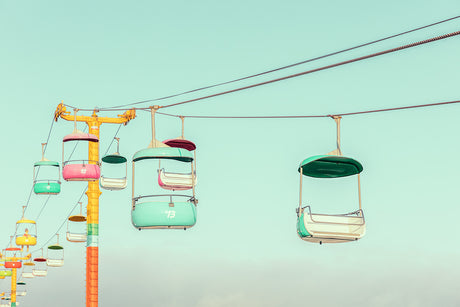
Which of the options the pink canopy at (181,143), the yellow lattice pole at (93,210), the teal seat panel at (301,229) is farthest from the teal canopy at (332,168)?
the yellow lattice pole at (93,210)

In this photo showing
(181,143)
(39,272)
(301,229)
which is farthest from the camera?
(39,272)

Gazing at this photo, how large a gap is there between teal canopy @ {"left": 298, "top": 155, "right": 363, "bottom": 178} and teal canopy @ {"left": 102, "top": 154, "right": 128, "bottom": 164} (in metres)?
12.9

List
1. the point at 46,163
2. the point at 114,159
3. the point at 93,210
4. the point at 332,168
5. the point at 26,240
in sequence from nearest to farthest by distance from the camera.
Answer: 1. the point at 332,168
2. the point at 93,210
3. the point at 46,163
4. the point at 114,159
5. the point at 26,240

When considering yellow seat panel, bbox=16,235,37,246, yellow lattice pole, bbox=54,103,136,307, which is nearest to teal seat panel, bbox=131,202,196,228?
yellow lattice pole, bbox=54,103,136,307

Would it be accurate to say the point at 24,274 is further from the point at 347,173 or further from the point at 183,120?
the point at 347,173

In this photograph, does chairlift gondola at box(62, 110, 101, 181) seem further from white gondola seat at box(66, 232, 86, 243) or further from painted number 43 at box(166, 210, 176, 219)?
white gondola seat at box(66, 232, 86, 243)

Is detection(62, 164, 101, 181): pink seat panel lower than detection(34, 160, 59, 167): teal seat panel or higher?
lower

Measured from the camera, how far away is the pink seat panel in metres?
20.8

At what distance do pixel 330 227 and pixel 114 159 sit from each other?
1634 centimetres

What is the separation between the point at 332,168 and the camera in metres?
15.5

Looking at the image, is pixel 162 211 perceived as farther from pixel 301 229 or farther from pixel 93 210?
pixel 93 210

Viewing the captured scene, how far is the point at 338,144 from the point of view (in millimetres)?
13562

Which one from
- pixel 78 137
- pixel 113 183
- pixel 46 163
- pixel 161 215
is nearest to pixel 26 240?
pixel 113 183

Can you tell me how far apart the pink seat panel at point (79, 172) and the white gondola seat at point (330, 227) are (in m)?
9.54
